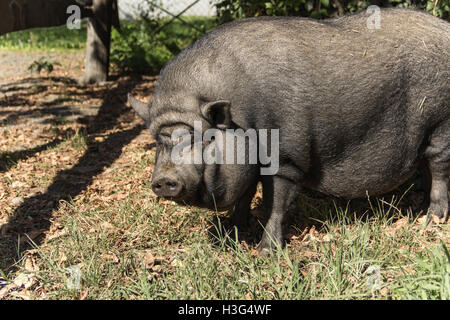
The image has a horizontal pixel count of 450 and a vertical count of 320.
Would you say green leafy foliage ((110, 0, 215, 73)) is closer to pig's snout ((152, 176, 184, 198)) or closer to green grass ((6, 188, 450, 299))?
green grass ((6, 188, 450, 299))

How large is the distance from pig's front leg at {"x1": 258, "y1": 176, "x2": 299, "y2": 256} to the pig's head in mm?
269

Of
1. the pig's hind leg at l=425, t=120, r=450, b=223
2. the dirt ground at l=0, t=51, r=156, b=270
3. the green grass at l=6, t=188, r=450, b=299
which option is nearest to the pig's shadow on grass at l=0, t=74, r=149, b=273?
the dirt ground at l=0, t=51, r=156, b=270

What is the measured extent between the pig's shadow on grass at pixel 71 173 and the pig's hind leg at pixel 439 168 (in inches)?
121

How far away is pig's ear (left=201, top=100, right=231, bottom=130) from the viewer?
3.00 metres

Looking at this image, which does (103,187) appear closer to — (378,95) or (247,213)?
(247,213)

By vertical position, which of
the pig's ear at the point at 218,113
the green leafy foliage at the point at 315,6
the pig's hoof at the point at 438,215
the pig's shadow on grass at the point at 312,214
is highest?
the green leafy foliage at the point at 315,6

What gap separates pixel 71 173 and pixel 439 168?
3729 millimetres

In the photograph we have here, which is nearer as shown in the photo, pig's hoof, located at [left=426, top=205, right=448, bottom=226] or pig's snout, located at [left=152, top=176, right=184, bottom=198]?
pig's snout, located at [left=152, top=176, right=184, bottom=198]

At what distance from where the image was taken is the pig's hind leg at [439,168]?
12.3ft

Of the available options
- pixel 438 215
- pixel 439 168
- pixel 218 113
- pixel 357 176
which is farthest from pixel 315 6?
pixel 218 113

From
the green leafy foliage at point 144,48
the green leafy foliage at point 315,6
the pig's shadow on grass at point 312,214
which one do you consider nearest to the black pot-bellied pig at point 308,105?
the pig's shadow on grass at point 312,214

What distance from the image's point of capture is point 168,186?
3080mm

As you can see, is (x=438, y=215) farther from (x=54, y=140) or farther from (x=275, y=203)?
(x=54, y=140)

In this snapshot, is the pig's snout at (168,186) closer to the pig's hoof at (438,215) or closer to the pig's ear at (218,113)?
the pig's ear at (218,113)
